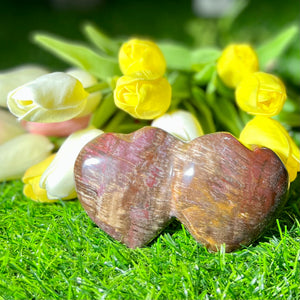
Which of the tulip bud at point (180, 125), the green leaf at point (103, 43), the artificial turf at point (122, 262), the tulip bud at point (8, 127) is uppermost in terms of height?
the green leaf at point (103, 43)

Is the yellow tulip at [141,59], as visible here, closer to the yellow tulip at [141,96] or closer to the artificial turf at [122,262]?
the yellow tulip at [141,96]

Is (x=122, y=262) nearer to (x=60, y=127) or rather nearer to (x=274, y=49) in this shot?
(x=60, y=127)

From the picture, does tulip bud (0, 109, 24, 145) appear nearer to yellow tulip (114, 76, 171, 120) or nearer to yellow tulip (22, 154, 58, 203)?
yellow tulip (22, 154, 58, 203)

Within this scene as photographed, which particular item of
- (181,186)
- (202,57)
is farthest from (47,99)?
(202,57)

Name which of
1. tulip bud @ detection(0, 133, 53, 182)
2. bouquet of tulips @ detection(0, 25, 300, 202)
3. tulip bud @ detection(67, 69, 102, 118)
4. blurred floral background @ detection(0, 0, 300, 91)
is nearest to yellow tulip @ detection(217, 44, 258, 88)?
bouquet of tulips @ detection(0, 25, 300, 202)

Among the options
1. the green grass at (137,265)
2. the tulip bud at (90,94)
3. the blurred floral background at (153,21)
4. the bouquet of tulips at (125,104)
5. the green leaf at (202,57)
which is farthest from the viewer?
the blurred floral background at (153,21)

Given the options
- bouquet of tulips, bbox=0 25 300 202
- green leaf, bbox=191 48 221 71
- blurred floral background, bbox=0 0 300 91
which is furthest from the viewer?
blurred floral background, bbox=0 0 300 91

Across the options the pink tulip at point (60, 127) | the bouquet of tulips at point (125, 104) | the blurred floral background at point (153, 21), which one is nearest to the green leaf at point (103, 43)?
the bouquet of tulips at point (125, 104)
